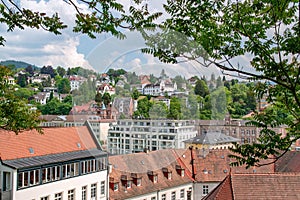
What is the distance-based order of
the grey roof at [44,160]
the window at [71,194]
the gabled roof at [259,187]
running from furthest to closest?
the window at [71,194], the grey roof at [44,160], the gabled roof at [259,187]

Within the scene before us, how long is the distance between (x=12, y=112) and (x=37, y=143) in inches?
603

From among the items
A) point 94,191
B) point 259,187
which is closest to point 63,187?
point 94,191

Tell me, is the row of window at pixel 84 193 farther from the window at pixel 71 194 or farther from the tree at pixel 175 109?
the tree at pixel 175 109

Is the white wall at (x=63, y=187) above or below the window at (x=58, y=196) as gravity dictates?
above

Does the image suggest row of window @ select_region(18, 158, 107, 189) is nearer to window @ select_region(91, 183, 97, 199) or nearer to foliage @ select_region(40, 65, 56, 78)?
window @ select_region(91, 183, 97, 199)

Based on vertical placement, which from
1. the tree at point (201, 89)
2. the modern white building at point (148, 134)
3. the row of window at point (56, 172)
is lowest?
the row of window at point (56, 172)

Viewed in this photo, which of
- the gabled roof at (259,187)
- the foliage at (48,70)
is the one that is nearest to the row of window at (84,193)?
the gabled roof at (259,187)

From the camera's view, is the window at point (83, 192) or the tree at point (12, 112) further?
the window at point (83, 192)

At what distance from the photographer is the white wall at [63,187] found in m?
19.7

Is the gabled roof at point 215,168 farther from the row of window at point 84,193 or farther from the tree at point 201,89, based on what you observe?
the tree at point 201,89

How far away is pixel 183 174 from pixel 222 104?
27.1m

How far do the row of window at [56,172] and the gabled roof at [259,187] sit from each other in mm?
5853

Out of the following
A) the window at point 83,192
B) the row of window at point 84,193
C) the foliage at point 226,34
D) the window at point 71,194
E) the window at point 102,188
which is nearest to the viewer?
the foliage at point 226,34

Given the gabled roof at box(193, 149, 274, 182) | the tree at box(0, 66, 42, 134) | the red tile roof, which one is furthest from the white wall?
the tree at box(0, 66, 42, 134)
